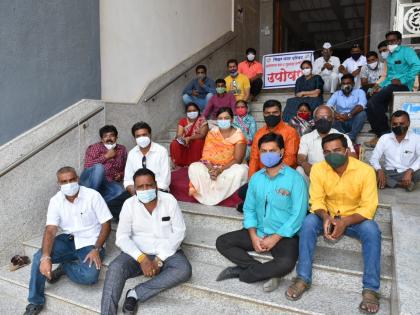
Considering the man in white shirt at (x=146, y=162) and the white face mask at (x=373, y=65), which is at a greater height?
the white face mask at (x=373, y=65)

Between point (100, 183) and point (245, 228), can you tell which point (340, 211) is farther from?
point (100, 183)

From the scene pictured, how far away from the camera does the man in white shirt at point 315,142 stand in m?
4.04

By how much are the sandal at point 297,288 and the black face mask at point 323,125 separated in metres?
1.82

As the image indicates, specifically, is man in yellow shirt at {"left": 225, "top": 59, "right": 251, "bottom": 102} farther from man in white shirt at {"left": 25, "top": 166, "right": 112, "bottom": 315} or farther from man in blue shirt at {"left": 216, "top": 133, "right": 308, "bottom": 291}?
man in white shirt at {"left": 25, "top": 166, "right": 112, "bottom": 315}

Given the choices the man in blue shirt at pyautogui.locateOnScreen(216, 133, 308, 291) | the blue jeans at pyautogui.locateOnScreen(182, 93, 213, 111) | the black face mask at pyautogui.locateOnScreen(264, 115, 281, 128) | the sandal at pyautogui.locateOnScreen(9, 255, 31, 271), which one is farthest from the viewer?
the blue jeans at pyautogui.locateOnScreen(182, 93, 213, 111)

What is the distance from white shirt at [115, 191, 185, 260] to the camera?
10.4 feet

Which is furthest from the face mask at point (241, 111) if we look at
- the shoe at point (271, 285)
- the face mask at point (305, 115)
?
the shoe at point (271, 285)

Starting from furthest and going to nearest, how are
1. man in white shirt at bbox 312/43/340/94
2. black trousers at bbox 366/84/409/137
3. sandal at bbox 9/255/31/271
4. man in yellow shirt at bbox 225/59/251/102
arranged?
man in white shirt at bbox 312/43/340/94 < man in yellow shirt at bbox 225/59/251/102 < black trousers at bbox 366/84/409/137 < sandal at bbox 9/255/31/271

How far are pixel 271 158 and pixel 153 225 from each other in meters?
1.14

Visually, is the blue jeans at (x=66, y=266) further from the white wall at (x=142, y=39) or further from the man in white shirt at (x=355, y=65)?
the man in white shirt at (x=355, y=65)

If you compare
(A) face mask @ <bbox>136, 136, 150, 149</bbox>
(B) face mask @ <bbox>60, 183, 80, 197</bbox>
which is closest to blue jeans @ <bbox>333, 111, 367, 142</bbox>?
(A) face mask @ <bbox>136, 136, 150, 149</bbox>

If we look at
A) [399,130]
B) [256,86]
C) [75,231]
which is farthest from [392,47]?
[75,231]

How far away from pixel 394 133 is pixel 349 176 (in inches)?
59.8

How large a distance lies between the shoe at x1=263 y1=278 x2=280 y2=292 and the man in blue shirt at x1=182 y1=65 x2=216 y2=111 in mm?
4281
